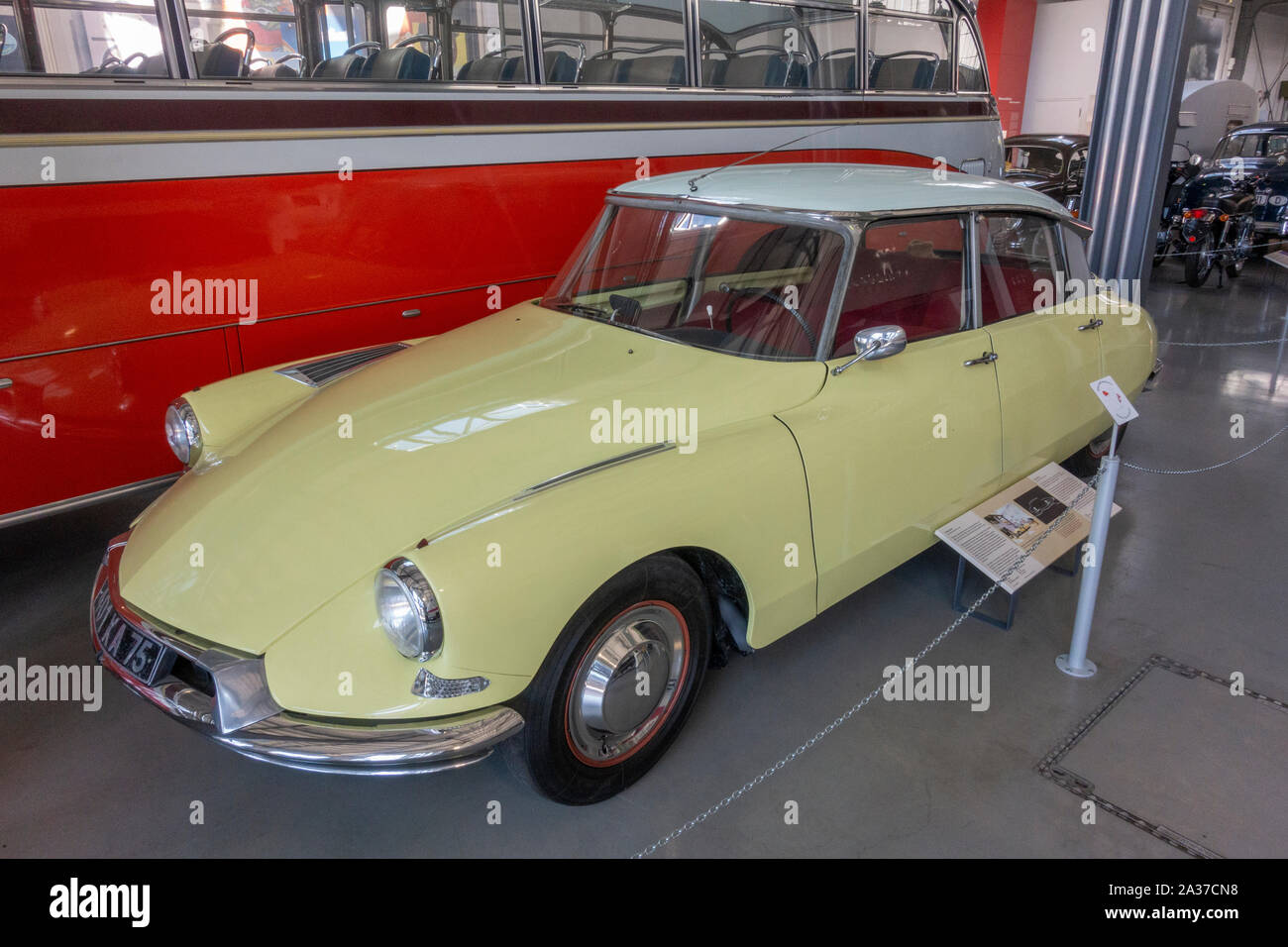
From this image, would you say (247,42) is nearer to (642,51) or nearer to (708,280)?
(642,51)

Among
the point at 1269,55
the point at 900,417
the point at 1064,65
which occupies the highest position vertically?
the point at 1269,55

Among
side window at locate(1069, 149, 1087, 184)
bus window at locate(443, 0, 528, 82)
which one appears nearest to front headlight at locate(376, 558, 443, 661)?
bus window at locate(443, 0, 528, 82)

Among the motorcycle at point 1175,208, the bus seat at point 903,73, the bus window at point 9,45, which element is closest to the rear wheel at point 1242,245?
the motorcycle at point 1175,208

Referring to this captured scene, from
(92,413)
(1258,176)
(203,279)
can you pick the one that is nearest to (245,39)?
(203,279)

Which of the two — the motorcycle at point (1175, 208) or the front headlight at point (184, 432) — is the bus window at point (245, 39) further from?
the motorcycle at point (1175, 208)

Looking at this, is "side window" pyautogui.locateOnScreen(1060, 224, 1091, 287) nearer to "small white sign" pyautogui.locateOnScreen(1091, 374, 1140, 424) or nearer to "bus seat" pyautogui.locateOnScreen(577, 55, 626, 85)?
"small white sign" pyautogui.locateOnScreen(1091, 374, 1140, 424)

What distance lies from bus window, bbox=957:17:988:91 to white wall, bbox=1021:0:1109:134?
13871 mm

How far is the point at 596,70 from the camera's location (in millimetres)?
4781

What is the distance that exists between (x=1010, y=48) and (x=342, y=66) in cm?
1901

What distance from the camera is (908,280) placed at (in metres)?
3.24

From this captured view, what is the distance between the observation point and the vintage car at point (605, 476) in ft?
6.56
